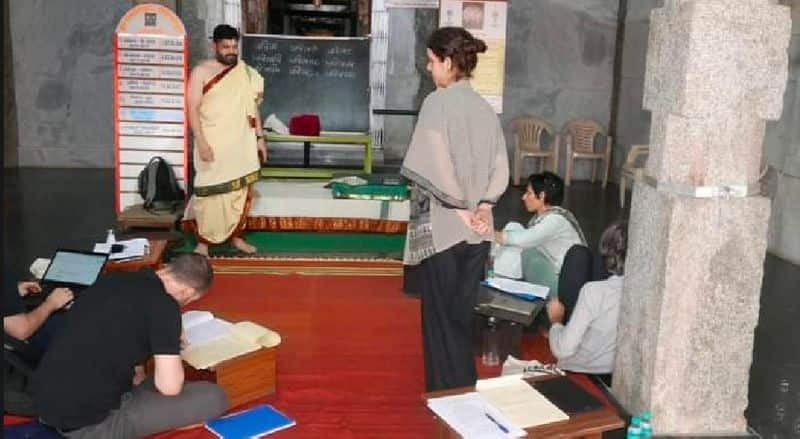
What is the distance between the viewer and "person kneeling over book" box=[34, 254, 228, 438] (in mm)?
2654

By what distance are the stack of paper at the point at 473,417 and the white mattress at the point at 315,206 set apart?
3.82 metres

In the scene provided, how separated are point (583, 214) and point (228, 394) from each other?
17.3 ft

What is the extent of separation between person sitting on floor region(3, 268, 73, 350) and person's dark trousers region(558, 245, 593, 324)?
2.28m

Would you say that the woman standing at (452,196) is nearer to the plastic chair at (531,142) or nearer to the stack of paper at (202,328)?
the stack of paper at (202,328)

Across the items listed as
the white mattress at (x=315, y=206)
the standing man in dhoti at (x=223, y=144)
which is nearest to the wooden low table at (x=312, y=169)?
the white mattress at (x=315, y=206)

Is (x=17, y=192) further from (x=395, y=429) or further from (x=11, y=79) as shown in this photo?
(x=395, y=429)

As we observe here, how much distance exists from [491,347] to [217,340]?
1326 mm

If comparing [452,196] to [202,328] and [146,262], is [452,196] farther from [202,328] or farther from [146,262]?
[146,262]

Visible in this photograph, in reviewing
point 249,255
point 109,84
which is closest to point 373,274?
point 249,255

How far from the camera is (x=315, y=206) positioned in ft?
21.6

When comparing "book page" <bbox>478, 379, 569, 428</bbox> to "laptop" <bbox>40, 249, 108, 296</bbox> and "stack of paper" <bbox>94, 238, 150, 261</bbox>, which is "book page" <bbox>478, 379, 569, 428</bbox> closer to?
"laptop" <bbox>40, 249, 108, 296</bbox>

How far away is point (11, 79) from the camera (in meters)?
9.12

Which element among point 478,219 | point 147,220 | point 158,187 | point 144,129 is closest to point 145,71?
point 144,129

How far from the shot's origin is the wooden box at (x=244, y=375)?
3.34 meters
